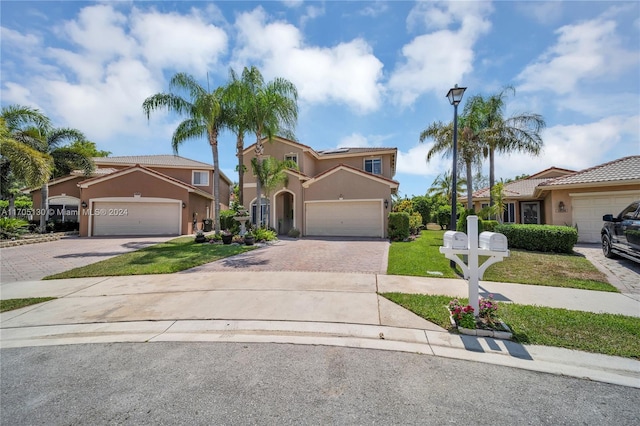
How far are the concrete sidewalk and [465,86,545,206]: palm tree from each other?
12.4 m

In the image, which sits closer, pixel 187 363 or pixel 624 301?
pixel 187 363

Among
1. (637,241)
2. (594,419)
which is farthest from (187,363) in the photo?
(637,241)

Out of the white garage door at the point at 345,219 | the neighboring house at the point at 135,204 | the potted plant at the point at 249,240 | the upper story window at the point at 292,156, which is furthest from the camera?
the upper story window at the point at 292,156

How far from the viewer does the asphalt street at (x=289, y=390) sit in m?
2.57

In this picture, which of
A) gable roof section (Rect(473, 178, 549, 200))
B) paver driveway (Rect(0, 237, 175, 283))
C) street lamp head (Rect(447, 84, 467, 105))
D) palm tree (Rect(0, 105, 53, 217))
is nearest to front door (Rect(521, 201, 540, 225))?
gable roof section (Rect(473, 178, 549, 200))

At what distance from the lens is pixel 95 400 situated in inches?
113

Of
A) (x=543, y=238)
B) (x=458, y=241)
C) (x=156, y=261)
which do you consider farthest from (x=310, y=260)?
(x=543, y=238)

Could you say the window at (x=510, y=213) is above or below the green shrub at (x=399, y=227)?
above

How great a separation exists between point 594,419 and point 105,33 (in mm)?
14059

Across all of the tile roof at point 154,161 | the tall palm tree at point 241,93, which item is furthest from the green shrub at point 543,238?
the tile roof at point 154,161

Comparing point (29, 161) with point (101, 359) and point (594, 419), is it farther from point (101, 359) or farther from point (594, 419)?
point (594, 419)

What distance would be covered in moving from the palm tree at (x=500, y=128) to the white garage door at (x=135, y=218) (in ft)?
68.5

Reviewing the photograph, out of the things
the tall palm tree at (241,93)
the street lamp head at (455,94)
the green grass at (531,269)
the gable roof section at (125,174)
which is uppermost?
the tall palm tree at (241,93)

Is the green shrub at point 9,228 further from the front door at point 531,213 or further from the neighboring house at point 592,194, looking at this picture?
the front door at point 531,213
